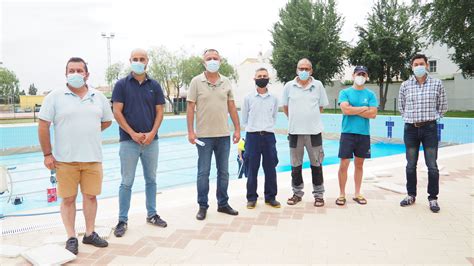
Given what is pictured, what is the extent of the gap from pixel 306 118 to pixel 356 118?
2.05ft

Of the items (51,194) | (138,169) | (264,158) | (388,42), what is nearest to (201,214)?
(264,158)

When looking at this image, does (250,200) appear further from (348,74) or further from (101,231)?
(348,74)

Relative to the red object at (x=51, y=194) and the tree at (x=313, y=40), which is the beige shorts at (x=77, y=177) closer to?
the red object at (x=51, y=194)

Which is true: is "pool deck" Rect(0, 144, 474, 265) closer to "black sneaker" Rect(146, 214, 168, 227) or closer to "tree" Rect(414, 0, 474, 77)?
"black sneaker" Rect(146, 214, 168, 227)

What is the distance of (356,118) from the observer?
4.48 meters

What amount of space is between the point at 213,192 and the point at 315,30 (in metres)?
23.9

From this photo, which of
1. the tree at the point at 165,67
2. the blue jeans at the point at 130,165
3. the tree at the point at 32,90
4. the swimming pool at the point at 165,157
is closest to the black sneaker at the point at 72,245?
the blue jeans at the point at 130,165

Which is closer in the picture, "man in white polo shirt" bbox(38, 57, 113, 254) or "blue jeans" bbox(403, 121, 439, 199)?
"man in white polo shirt" bbox(38, 57, 113, 254)

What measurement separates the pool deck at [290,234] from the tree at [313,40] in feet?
75.8

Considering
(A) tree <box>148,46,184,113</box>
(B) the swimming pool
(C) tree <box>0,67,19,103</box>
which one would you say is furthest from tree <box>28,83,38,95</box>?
(B) the swimming pool

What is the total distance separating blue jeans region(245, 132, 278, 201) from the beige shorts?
1.81 metres

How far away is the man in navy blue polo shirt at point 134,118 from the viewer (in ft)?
11.8

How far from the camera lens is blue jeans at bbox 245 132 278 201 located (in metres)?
4.43

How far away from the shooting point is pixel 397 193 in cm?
514
